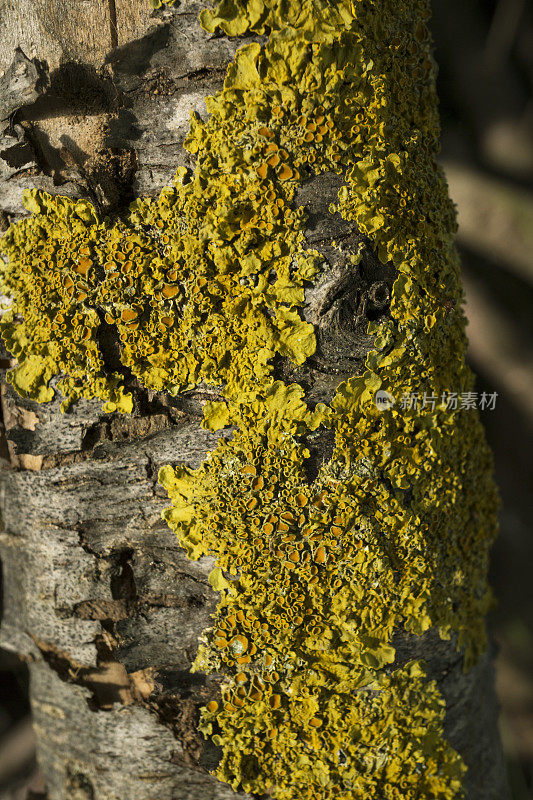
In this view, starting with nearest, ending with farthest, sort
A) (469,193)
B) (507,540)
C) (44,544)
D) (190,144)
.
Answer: (190,144) < (44,544) < (469,193) < (507,540)

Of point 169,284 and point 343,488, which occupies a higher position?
point 169,284

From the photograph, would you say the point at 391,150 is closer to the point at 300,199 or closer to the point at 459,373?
the point at 300,199

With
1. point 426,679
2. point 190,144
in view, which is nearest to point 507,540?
point 426,679

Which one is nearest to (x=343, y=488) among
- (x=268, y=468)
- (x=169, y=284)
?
(x=268, y=468)

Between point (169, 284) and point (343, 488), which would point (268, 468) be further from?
point (169, 284)

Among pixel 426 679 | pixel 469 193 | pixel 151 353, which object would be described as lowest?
pixel 426 679

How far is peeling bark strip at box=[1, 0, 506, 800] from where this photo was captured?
704 mm

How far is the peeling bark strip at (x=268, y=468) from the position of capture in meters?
0.70

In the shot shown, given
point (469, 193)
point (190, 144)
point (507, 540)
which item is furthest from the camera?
point (507, 540)

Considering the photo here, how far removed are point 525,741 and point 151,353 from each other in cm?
239

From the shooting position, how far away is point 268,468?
29.2 inches

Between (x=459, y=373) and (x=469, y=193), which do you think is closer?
(x=459, y=373)

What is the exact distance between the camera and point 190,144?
0.70m

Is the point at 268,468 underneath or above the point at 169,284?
underneath
